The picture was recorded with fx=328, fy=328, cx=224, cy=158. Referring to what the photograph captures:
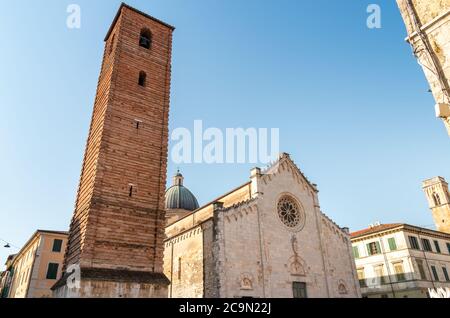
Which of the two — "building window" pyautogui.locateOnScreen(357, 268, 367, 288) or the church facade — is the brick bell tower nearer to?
the church facade

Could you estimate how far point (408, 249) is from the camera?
3281 cm

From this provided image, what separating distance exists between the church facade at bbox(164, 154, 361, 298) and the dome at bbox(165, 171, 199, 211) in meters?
11.8

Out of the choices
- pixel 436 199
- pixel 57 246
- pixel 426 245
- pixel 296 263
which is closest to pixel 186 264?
pixel 296 263

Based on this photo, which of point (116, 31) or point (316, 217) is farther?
point (316, 217)

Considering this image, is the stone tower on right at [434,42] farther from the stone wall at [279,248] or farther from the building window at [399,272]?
the building window at [399,272]

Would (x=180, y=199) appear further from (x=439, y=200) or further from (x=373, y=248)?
(x=439, y=200)

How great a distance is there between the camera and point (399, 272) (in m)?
32.7

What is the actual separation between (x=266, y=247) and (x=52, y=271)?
2191cm

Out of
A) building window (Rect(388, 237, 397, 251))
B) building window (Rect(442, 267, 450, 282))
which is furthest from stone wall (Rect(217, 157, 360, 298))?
building window (Rect(442, 267, 450, 282))

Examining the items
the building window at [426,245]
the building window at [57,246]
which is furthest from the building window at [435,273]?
the building window at [57,246]
